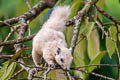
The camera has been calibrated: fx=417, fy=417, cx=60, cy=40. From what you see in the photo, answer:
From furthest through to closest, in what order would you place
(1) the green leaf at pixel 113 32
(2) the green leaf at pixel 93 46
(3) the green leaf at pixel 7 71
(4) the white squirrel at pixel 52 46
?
1. (2) the green leaf at pixel 93 46
2. (1) the green leaf at pixel 113 32
3. (4) the white squirrel at pixel 52 46
4. (3) the green leaf at pixel 7 71

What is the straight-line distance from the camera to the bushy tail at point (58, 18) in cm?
281

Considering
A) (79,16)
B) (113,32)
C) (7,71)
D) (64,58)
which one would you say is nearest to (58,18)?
(79,16)

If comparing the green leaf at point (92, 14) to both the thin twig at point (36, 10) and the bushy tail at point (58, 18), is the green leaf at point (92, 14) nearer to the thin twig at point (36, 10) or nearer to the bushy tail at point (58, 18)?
the bushy tail at point (58, 18)

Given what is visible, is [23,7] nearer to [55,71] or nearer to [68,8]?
[68,8]

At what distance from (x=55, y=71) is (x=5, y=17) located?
57.9 inches

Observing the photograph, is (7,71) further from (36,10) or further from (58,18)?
(36,10)

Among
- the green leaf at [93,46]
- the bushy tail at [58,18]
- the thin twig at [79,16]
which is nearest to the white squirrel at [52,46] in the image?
the bushy tail at [58,18]

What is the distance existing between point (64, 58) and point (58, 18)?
26.0 inches

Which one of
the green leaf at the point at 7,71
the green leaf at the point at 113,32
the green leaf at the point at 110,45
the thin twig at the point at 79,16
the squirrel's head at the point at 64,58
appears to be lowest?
the green leaf at the point at 7,71

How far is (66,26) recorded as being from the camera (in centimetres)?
291

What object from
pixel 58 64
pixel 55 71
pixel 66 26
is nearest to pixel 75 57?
pixel 66 26

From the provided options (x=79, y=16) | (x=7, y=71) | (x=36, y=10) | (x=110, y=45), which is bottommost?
(x=7, y=71)

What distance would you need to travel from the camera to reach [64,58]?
231 cm

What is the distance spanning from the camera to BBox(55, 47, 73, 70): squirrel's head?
228 centimetres
